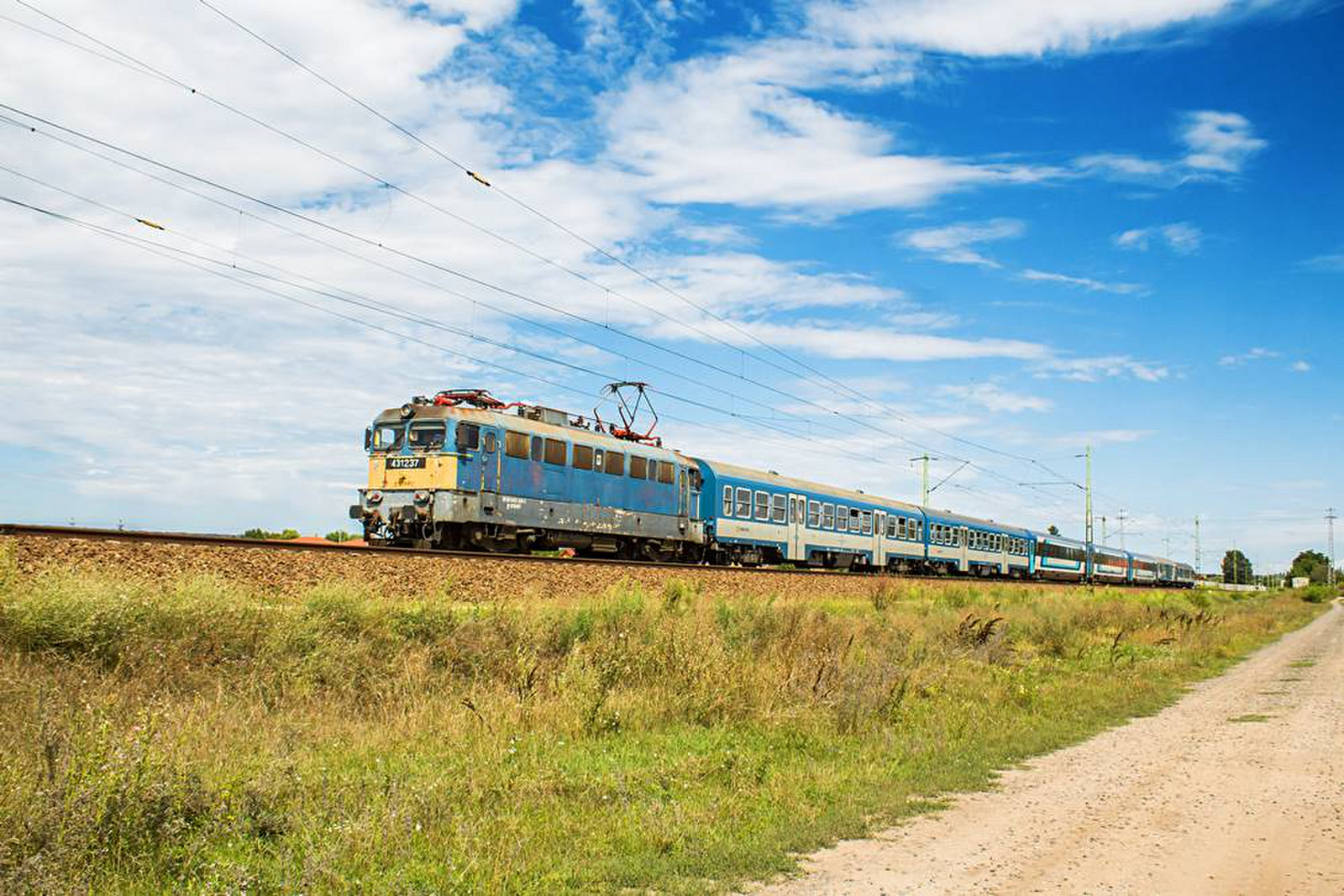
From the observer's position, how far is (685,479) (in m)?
32.7

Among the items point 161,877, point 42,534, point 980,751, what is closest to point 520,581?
point 42,534

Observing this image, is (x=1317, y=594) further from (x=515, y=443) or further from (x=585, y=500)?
(x=515, y=443)

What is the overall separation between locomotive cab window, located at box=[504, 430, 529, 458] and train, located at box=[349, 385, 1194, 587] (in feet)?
0.13

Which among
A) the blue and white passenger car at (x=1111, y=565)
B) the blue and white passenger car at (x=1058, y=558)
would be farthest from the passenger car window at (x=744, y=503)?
the blue and white passenger car at (x=1111, y=565)

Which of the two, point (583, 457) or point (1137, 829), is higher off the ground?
Result: point (583, 457)

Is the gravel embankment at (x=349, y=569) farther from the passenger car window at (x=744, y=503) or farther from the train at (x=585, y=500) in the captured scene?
the passenger car window at (x=744, y=503)

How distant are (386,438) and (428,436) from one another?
1.35 meters

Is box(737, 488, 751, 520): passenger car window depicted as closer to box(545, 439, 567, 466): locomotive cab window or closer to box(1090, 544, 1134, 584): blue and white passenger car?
box(545, 439, 567, 466): locomotive cab window

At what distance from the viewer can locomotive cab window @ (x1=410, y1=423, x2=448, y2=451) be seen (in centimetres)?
2308

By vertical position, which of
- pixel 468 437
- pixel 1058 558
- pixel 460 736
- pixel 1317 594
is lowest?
pixel 460 736

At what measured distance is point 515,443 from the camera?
24469 mm

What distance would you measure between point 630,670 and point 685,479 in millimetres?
18736

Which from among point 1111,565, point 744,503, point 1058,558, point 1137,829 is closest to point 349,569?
point 1137,829

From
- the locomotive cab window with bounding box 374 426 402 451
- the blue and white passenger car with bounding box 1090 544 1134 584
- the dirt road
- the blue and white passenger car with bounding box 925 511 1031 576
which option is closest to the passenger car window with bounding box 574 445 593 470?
the locomotive cab window with bounding box 374 426 402 451
